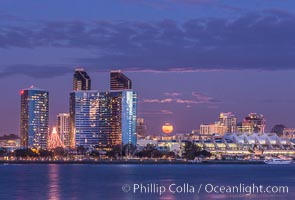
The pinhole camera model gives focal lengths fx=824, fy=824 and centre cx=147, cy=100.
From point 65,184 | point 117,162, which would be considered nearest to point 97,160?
point 117,162

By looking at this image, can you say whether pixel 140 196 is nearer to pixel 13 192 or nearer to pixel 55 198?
pixel 55 198

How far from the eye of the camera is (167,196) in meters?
61.6

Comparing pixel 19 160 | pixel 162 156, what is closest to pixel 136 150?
pixel 162 156

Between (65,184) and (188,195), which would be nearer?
(188,195)

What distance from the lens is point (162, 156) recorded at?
192 metres

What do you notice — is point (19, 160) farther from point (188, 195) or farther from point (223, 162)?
point (188, 195)

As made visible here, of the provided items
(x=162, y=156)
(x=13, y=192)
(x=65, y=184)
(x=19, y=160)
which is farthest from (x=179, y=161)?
(x=13, y=192)

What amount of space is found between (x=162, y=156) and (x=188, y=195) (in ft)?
421

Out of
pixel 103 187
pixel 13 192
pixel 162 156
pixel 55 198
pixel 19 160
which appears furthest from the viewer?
pixel 162 156

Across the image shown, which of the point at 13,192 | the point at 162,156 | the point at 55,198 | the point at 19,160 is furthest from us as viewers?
the point at 162,156

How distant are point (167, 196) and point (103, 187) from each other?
14.3 m

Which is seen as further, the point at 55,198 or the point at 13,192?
the point at 13,192

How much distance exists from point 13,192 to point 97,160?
370 ft

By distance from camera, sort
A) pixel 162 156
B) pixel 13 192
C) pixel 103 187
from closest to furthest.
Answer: pixel 13 192, pixel 103 187, pixel 162 156
